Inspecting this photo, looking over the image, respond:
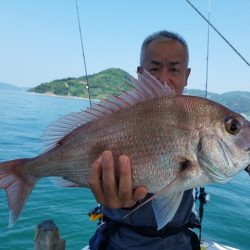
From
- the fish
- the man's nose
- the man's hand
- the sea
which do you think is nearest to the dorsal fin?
the fish

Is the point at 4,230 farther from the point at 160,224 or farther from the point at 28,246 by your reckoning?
the point at 160,224

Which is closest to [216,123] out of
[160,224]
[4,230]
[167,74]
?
[160,224]

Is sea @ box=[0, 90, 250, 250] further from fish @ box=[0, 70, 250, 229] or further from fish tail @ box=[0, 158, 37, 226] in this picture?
fish @ box=[0, 70, 250, 229]

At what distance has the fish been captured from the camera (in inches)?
76.6

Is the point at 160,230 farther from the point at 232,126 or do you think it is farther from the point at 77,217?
the point at 77,217

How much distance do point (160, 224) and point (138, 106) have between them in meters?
0.75

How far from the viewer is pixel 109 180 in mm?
2146

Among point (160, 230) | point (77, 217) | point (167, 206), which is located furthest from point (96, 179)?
point (77, 217)

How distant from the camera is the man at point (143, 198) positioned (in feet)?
6.88

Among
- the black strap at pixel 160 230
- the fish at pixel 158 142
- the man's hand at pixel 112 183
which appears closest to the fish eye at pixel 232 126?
the fish at pixel 158 142

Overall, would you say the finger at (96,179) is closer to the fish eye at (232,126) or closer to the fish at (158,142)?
the fish at (158,142)

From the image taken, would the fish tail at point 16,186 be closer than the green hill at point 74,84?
Yes

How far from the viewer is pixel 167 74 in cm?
325

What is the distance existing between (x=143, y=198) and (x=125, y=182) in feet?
0.87
